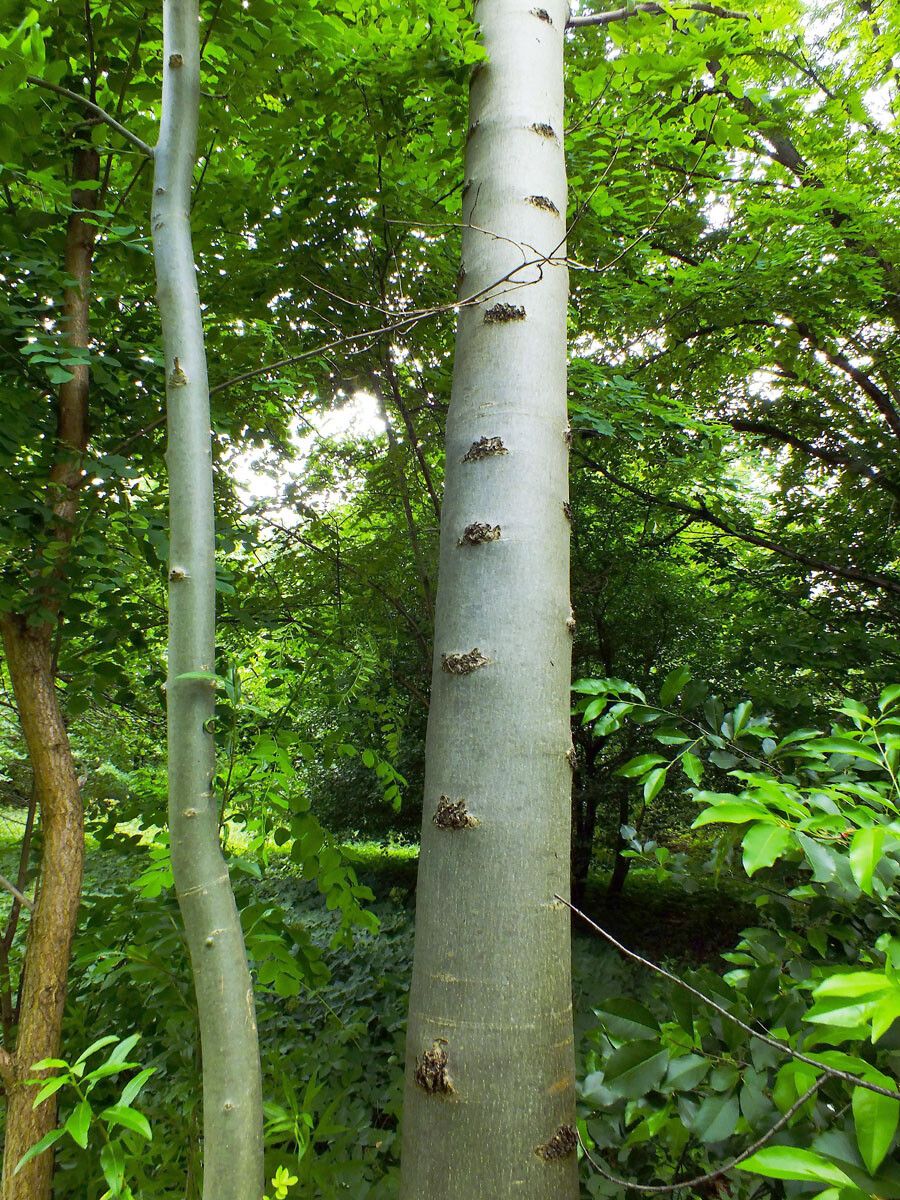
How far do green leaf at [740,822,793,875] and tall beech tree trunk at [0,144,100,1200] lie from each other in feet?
4.91

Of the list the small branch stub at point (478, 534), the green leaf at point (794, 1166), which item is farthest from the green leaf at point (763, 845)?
the small branch stub at point (478, 534)

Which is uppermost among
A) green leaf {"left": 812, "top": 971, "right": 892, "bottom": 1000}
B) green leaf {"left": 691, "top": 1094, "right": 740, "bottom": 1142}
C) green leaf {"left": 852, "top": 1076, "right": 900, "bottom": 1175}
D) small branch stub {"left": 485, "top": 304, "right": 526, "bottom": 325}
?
small branch stub {"left": 485, "top": 304, "right": 526, "bottom": 325}

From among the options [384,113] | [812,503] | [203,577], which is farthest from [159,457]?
[812,503]

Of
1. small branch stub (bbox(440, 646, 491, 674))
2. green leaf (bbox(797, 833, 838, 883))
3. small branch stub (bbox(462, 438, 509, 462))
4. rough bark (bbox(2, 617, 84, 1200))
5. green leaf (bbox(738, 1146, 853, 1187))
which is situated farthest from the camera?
rough bark (bbox(2, 617, 84, 1200))

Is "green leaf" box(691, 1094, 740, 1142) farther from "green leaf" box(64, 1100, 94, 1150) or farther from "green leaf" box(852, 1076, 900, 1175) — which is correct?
"green leaf" box(64, 1100, 94, 1150)

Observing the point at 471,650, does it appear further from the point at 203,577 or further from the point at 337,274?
the point at 337,274

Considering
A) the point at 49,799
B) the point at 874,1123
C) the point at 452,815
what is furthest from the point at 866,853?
the point at 49,799

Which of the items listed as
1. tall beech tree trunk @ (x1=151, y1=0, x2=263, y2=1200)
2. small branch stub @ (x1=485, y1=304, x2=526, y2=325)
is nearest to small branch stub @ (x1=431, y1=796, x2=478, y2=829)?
tall beech tree trunk @ (x1=151, y1=0, x2=263, y2=1200)

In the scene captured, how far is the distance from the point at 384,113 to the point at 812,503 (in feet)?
15.4

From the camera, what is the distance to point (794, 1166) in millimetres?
521

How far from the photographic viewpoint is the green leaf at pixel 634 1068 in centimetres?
77

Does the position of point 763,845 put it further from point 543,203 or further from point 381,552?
point 381,552

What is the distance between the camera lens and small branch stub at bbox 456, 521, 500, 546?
1.01m

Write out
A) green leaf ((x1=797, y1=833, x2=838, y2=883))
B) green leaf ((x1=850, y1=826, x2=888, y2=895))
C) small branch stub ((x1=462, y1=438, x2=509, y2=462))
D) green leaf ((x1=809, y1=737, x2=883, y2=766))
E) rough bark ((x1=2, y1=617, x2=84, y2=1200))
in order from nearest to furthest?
green leaf ((x1=850, y1=826, x2=888, y2=895))
green leaf ((x1=797, y1=833, x2=838, y2=883))
green leaf ((x1=809, y1=737, x2=883, y2=766))
small branch stub ((x1=462, y1=438, x2=509, y2=462))
rough bark ((x1=2, y1=617, x2=84, y2=1200))
